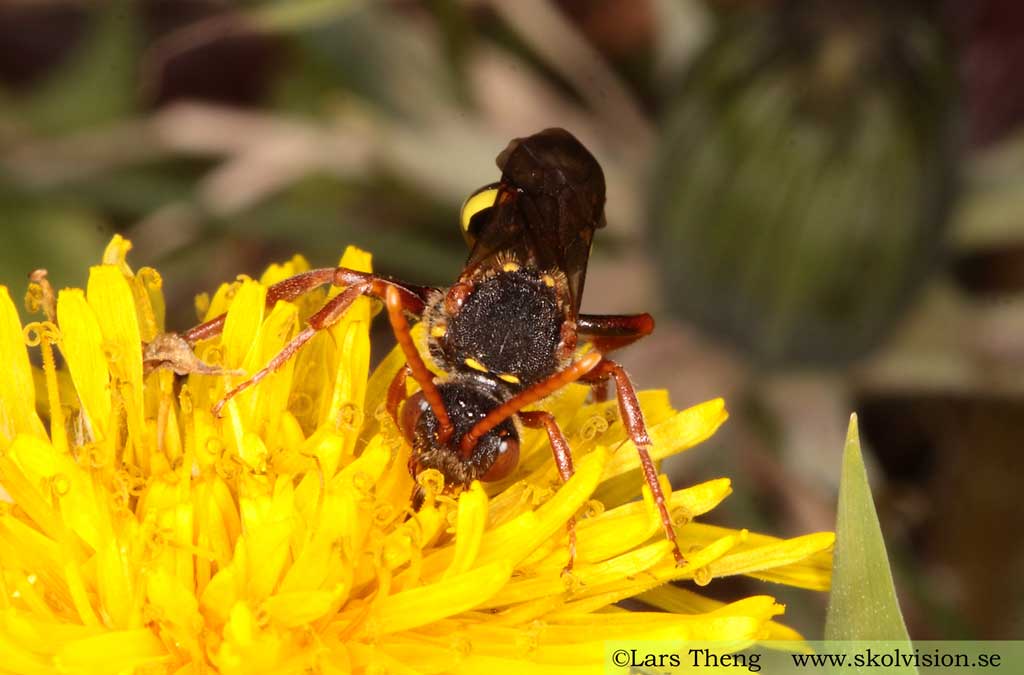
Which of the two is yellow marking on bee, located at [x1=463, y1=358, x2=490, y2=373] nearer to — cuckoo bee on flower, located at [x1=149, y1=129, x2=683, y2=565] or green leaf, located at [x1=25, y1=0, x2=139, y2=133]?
cuckoo bee on flower, located at [x1=149, y1=129, x2=683, y2=565]

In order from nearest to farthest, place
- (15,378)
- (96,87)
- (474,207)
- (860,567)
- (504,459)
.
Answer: (860,567), (504,459), (15,378), (474,207), (96,87)

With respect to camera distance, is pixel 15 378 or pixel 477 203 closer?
pixel 15 378

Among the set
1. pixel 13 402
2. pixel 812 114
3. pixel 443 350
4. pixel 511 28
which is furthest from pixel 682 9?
pixel 13 402

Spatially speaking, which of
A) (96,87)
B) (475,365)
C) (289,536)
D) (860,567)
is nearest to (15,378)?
(289,536)

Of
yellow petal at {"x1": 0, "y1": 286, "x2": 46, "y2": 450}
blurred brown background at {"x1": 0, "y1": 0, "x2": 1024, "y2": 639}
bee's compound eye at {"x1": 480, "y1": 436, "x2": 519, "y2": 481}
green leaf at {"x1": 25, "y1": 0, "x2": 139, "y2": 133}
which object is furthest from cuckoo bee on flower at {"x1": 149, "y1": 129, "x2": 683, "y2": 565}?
green leaf at {"x1": 25, "y1": 0, "x2": 139, "y2": 133}

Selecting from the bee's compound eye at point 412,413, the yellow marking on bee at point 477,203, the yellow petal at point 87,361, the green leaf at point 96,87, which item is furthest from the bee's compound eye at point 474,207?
the green leaf at point 96,87

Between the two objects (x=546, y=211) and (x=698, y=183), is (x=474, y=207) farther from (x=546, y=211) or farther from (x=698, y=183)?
(x=698, y=183)
